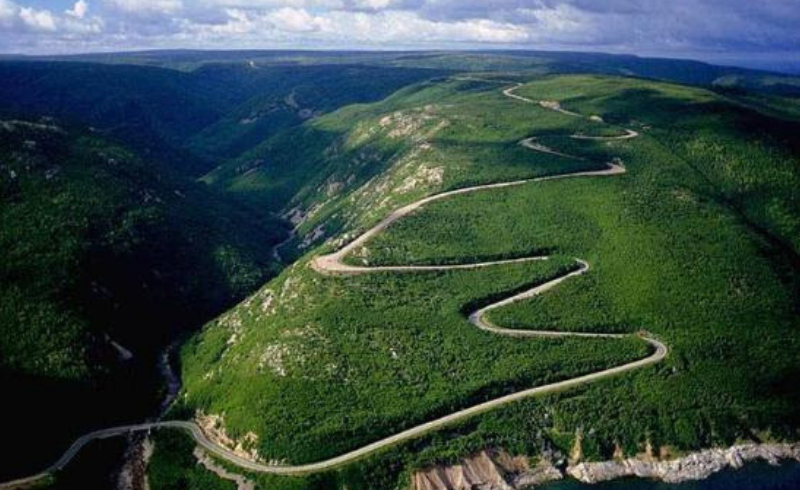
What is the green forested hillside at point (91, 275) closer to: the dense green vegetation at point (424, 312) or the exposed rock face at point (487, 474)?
the dense green vegetation at point (424, 312)

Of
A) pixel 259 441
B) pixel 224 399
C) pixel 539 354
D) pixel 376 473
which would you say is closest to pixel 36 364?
pixel 224 399

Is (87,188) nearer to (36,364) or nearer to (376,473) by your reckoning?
(36,364)

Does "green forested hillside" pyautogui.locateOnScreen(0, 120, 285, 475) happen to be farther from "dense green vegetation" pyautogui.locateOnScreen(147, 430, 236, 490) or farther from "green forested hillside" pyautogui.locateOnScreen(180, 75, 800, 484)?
"green forested hillside" pyautogui.locateOnScreen(180, 75, 800, 484)

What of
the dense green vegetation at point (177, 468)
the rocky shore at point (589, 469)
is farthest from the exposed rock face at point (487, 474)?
the dense green vegetation at point (177, 468)

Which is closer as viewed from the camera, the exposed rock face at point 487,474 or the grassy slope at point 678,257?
the exposed rock face at point 487,474

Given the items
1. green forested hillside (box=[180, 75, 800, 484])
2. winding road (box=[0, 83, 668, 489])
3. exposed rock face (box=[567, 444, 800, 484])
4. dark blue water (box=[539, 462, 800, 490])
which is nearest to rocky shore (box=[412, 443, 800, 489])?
exposed rock face (box=[567, 444, 800, 484])

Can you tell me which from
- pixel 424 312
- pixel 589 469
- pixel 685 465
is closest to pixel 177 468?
pixel 424 312
